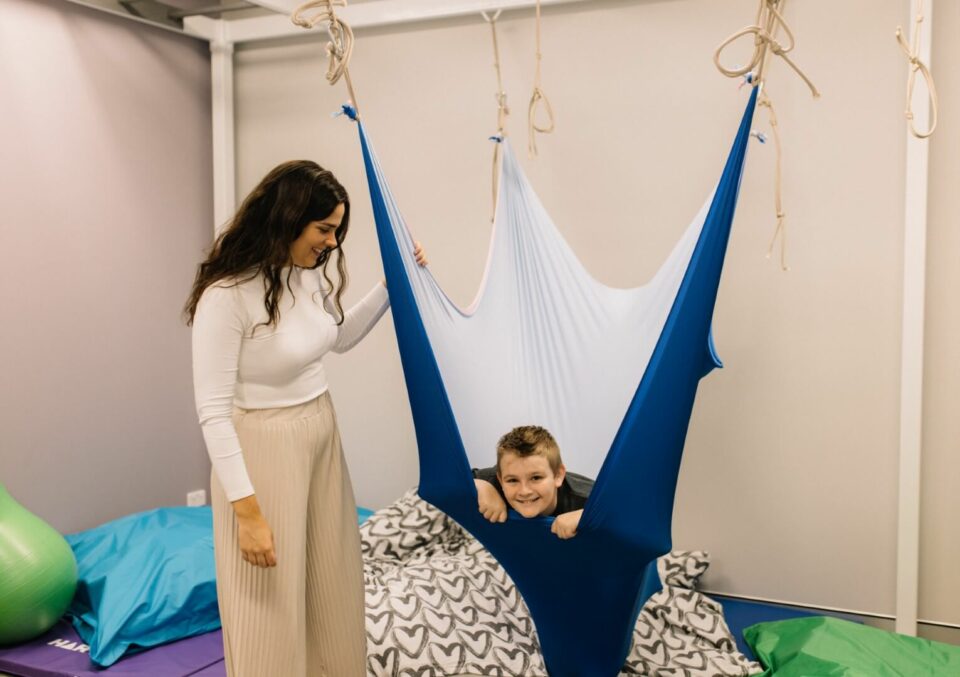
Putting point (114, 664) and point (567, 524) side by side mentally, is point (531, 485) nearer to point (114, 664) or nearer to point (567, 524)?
point (567, 524)

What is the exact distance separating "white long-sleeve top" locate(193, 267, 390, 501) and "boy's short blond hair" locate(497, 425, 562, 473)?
479 mm

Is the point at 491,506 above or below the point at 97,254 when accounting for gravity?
below

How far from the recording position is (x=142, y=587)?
2758 millimetres

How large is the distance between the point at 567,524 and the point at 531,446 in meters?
0.24

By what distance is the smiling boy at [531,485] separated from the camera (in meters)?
2.04

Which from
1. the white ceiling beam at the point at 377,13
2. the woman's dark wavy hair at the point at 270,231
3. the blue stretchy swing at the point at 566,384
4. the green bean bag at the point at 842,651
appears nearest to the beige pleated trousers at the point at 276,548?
the woman's dark wavy hair at the point at 270,231

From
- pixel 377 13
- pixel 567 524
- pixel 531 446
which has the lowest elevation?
pixel 567 524

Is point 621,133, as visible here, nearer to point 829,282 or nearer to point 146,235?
point 829,282

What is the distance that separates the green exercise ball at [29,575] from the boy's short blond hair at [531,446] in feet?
4.32

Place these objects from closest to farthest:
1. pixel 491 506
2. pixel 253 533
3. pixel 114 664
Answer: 1. pixel 253 533
2. pixel 491 506
3. pixel 114 664

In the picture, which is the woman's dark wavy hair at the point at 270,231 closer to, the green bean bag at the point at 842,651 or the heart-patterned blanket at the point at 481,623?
the heart-patterned blanket at the point at 481,623

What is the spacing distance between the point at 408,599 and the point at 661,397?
105 centimetres

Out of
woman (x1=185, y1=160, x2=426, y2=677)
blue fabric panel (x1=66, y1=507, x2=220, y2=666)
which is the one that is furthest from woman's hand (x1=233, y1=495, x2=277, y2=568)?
blue fabric panel (x1=66, y1=507, x2=220, y2=666)

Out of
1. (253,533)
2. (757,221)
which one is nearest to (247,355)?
(253,533)
